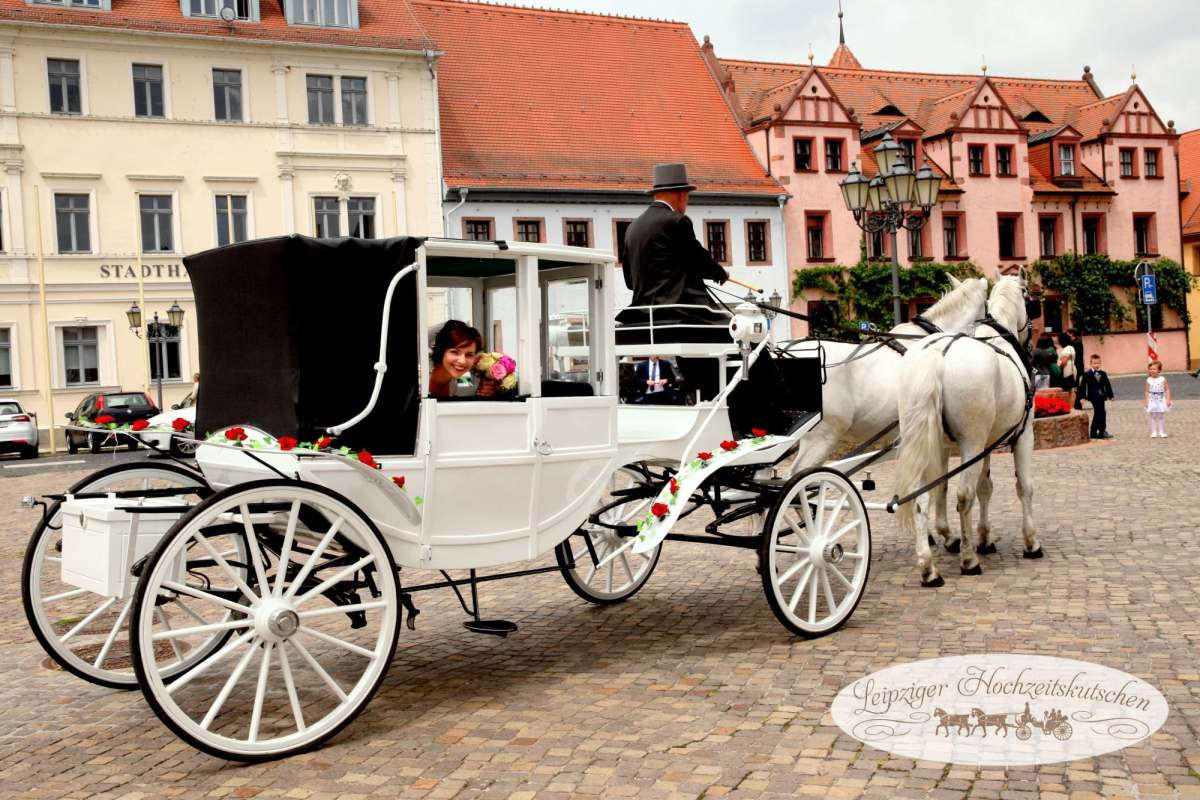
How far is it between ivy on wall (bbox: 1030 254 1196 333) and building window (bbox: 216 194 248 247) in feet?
91.1

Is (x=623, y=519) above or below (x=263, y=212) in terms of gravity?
below

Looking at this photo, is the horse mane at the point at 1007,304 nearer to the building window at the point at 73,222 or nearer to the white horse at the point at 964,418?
the white horse at the point at 964,418

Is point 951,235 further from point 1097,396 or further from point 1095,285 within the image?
point 1097,396

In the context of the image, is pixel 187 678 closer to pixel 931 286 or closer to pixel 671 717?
pixel 671 717

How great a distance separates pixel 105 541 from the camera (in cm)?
484

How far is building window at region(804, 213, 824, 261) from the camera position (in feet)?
136

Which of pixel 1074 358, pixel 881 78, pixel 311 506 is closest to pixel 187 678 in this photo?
pixel 311 506

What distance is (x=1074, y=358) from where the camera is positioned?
21.8 m

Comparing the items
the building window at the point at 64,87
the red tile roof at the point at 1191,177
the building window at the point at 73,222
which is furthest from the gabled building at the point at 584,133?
the red tile roof at the point at 1191,177

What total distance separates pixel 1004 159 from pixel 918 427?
40.2 m

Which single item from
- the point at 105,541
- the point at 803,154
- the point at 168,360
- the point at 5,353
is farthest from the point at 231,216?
the point at 105,541

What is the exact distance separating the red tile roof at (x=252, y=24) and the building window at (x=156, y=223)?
4463mm

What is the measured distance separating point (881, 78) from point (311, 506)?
4645cm

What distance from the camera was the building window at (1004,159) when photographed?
44.5 m
